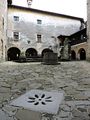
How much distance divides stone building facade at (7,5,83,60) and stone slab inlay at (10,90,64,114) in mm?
20818

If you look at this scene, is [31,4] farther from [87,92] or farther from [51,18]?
[87,92]

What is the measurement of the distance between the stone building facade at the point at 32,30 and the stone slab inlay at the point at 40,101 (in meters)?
20.8

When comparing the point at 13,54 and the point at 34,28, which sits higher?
the point at 34,28

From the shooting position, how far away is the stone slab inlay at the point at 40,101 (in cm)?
274

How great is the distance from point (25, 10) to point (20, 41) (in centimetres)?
509

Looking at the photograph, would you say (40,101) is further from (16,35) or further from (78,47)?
(16,35)

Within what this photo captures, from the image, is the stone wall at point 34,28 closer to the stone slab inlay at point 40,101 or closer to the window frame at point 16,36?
the window frame at point 16,36

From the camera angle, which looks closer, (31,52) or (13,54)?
(31,52)

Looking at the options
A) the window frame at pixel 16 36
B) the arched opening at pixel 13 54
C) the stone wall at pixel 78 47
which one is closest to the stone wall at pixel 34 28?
the window frame at pixel 16 36

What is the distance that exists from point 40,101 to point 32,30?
24.0m

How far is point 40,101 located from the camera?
3.12 metres

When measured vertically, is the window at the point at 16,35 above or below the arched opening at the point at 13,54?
above

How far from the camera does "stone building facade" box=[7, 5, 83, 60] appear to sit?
24.9 meters

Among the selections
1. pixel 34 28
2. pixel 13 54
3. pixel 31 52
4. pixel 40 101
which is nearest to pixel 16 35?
pixel 34 28
